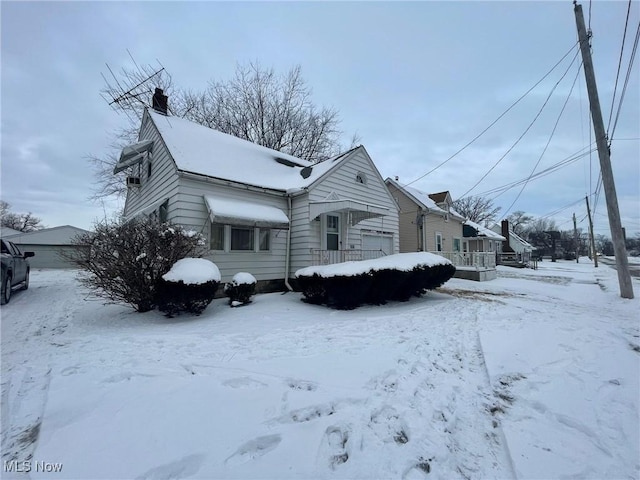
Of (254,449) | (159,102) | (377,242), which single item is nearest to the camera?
(254,449)

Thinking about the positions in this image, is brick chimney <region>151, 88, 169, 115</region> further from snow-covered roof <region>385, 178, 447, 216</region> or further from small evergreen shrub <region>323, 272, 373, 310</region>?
snow-covered roof <region>385, 178, 447, 216</region>

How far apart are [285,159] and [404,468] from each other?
12.8m

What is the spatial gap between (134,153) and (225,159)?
155 inches

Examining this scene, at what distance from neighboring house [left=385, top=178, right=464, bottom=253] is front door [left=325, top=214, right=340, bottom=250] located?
10.2m

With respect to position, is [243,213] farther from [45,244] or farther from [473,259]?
[45,244]

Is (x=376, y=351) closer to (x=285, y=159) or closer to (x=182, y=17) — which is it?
(x=285, y=159)

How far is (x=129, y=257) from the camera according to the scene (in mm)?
5723

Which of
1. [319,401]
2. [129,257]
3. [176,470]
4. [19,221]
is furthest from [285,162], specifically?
[19,221]

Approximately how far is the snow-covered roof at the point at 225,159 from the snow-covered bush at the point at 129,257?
2.63 meters

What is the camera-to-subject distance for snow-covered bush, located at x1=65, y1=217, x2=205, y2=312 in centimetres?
571

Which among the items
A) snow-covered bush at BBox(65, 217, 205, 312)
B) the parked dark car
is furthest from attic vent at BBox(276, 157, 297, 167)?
the parked dark car

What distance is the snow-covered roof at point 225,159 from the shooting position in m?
8.80

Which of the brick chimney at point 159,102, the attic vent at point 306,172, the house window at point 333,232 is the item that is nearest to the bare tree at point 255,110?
the brick chimney at point 159,102

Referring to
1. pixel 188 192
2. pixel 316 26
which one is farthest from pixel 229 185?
pixel 316 26
